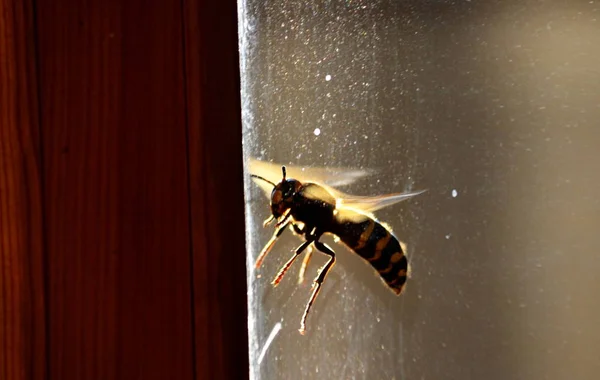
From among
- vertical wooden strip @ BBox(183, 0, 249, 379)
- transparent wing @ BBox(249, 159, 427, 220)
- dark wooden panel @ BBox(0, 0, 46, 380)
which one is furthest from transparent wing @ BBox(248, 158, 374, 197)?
dark wooden panel @ BBox(0, 0, 46, 380)

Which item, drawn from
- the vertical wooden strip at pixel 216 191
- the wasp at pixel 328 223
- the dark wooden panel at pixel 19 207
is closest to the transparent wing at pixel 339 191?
the wasp at pixel 328 223

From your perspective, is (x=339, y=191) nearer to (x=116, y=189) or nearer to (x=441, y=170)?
(x=441, y=170)

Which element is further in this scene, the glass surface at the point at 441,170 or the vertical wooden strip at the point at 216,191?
the glass surface at the point at 441,170

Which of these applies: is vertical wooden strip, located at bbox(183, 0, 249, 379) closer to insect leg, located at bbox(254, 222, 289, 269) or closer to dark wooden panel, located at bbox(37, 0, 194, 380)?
dark wooden panel, located at bbox(37, 0, 194, 380)

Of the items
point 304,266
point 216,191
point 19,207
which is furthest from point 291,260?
point 19,207

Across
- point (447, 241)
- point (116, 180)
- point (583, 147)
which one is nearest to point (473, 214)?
point (447, 241)

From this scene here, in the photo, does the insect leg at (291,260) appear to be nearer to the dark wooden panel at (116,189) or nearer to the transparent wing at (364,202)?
the transparent wing at (364,202)
